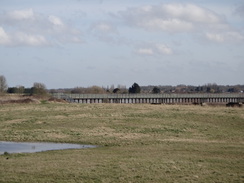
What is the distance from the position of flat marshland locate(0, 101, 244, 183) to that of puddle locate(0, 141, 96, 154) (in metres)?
1.78

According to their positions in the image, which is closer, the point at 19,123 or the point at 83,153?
the point at 83,153

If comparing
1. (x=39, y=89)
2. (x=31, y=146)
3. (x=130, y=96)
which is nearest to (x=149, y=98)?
(x=130, y=96)

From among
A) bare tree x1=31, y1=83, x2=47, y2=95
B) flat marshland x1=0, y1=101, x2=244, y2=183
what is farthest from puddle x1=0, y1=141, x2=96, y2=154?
bare tree x1=31, y1=83, x2=47, y2=95

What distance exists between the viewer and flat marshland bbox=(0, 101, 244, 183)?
21484mm

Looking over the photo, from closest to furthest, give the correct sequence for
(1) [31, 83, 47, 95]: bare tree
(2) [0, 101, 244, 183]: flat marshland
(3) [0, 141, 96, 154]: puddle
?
(2) [0, 101, 244, 183]: flat marshland
(3) [0, 141, 96, 154]: puddle
(1) [31, 83, 47, 95]: bare tree

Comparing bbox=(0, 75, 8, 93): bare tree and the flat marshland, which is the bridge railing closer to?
bbox=(0, 75, 8, 93): bare tree

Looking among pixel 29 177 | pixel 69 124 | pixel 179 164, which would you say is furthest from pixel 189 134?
pixel 29 177

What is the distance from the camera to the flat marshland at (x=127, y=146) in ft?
70.5

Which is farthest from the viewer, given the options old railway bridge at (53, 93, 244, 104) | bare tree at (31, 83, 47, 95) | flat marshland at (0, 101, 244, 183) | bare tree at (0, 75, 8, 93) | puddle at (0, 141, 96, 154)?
bare tree at (0, 75, 8, 93)

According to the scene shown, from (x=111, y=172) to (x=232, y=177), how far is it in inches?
226

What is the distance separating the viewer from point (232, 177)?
69.7 ft

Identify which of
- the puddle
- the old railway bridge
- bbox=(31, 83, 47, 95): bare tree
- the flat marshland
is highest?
bbox=(31, 83, 47, 95): bare tree

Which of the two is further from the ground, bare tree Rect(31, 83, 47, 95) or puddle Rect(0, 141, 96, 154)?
bare tree Rect(31, 83, 47, 95)

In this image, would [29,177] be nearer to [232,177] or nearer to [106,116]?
[232,177]
